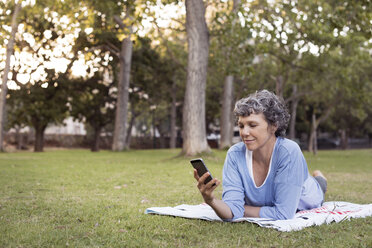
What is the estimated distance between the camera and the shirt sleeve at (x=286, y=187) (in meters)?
4.64

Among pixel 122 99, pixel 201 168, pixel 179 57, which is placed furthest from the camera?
pixel 179 57

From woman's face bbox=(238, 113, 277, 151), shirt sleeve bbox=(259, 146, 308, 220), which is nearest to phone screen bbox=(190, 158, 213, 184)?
woman's face bbox=(238, 113, 277, 151)

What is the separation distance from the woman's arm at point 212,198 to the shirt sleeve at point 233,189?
0.33ft

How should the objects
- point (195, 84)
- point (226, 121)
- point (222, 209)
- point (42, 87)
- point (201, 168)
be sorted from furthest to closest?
1. point (226, 121)
2. point (42, 87)
3. point (195, 84)
4. point (222, 209)
5. point (201, 168)

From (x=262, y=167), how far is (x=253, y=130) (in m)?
0.58

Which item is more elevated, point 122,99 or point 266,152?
point 122,99

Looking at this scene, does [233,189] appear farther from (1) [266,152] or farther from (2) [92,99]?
(2) [92,99]

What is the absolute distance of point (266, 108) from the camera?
4.58 metres

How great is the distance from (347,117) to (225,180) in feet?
147

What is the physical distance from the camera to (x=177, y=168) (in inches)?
503

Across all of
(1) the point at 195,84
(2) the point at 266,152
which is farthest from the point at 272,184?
(1) the point at 195,84

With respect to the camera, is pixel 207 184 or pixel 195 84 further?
pixel 195 84

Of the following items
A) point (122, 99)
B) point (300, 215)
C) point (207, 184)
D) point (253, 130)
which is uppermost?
point (122, 99)

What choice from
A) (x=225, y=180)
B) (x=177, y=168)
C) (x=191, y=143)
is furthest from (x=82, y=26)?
(x=225, y=180)
